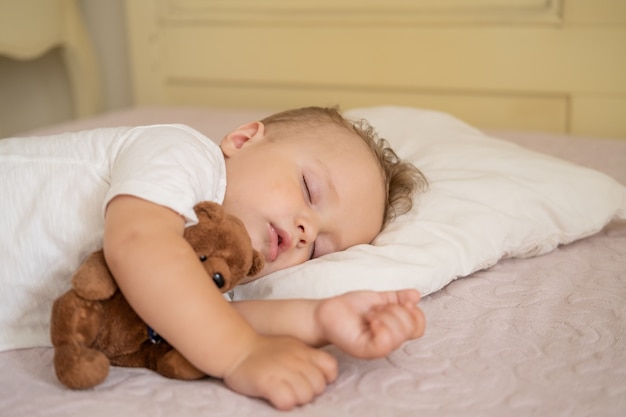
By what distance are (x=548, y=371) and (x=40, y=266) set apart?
2.10ft

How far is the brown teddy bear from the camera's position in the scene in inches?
31.6

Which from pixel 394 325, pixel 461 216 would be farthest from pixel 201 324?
pixel 461 216

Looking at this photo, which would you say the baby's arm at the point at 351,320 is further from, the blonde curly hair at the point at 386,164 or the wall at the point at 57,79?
the wall at the point at 57,79

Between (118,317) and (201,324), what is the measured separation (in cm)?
14

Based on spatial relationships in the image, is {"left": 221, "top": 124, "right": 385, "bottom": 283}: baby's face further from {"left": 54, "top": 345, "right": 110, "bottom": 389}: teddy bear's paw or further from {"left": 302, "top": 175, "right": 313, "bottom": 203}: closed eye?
{"left": 54, "top": 345, "right": 110, "bottom": 389}: teddy bear's paw

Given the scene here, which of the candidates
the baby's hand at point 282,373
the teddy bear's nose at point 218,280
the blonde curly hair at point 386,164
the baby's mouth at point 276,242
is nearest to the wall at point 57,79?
the blonde curly hair at point 386,164

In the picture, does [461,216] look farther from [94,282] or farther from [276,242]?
[94,282]

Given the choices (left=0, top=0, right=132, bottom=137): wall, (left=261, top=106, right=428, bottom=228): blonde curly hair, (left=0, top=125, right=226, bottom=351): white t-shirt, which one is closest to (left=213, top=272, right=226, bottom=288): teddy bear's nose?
(left=0, top=125, right=226, bottom=351): white t-shirt

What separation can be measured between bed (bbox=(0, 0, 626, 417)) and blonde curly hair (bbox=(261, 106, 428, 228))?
1.2 inches

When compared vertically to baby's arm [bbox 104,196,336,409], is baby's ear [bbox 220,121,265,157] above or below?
above

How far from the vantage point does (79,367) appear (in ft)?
2.59

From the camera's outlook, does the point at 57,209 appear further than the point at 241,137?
No

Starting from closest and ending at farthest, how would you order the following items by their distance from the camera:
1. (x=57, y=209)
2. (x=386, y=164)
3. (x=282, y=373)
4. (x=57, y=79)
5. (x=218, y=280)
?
(x=282, y=373), (x=218, y=280), (x=57, y=209), (x=386, y=164), (x=57, y=79)

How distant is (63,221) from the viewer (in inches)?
38.1
